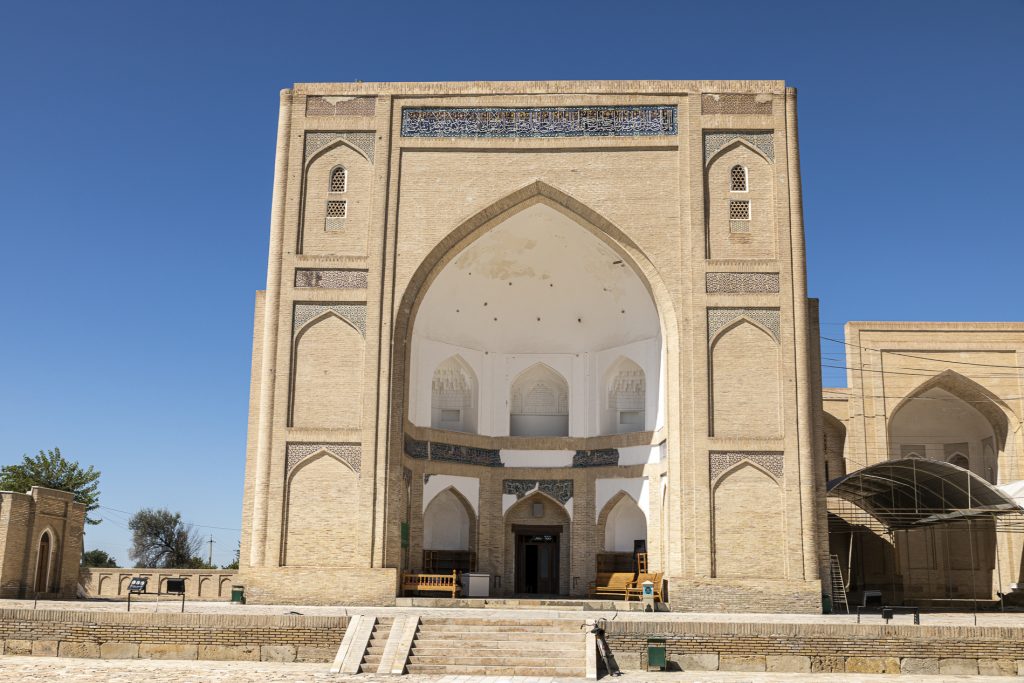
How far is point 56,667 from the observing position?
952 cm

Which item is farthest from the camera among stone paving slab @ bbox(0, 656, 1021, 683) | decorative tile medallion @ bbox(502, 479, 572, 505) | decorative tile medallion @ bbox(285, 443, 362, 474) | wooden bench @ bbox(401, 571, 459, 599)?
decorative tile medallion @ bbox(502, 479, 572, 505)

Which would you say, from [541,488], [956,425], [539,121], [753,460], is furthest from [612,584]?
[956,425]

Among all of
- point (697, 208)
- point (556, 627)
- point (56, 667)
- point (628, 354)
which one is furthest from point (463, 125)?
point (56, 667)

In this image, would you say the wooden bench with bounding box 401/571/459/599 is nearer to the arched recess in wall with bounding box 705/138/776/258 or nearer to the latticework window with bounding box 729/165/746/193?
the arched recess in wall with bounding box 705/138/776/258

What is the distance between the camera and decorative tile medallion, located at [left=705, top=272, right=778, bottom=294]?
14227 millimetres

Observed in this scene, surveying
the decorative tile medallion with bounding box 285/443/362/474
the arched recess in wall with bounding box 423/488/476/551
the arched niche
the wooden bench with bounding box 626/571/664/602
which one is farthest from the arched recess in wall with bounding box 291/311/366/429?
the wooden bench with bounding box 626/571/664/602

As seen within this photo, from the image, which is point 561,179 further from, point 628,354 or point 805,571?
point 805,571

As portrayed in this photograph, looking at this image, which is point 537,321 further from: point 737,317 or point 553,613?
point 553,613

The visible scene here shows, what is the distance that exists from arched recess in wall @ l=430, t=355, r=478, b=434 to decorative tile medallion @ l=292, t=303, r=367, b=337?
3.52m

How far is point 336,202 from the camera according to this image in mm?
14836

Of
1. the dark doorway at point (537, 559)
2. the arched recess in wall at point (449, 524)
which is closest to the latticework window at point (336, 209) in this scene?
the arched recess in wall at point (449, 524)

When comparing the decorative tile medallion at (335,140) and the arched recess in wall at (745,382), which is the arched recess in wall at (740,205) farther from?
the decorative tile medallion at (335,140)

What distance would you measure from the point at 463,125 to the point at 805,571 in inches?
298

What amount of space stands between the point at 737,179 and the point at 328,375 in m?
6.20
